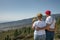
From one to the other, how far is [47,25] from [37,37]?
49cm

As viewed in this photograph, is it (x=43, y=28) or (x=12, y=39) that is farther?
(x=12, y=39)

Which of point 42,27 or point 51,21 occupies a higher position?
point 51,21

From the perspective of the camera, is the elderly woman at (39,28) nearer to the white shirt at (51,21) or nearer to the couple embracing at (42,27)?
the couple embracing at (42,27)

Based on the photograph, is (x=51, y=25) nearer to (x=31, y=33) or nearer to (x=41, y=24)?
(x=41, y=24)

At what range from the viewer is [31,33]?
805 inches

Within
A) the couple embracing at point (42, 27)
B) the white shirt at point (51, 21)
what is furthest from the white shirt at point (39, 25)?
the white shirt at point (51, 21)

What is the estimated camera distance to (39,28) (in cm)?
616

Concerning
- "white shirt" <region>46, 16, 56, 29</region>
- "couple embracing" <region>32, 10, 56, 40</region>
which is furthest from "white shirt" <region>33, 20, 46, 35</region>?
"white shirt" <region>46, 16, 56, 29</region>

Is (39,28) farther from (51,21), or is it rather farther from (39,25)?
(51,21)

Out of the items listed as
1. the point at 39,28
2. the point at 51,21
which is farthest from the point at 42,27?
the point at 51,21

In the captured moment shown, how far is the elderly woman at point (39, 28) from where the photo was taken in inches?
243

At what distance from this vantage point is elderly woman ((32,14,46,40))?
6.16 meters

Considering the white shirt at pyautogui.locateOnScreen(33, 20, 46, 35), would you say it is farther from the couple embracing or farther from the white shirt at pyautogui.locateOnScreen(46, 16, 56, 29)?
the white shirt at pyautogui.locateOnScreen(46, 16, 56, 29)

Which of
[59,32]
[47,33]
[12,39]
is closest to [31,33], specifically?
[12,39]
